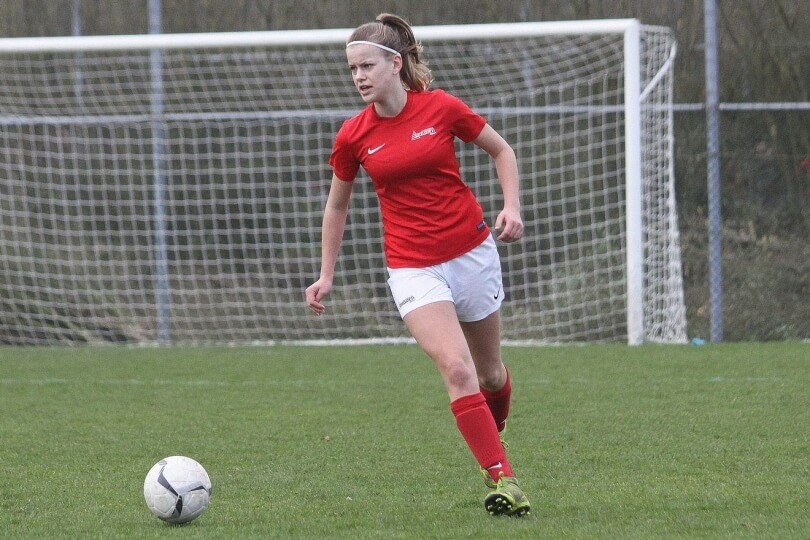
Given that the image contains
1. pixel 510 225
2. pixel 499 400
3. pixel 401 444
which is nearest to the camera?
pixel 510 225

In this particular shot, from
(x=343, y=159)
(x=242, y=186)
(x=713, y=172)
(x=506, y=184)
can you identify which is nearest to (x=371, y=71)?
(x=343, y=159)

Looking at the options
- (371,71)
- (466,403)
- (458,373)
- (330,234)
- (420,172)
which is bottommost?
(466,403)

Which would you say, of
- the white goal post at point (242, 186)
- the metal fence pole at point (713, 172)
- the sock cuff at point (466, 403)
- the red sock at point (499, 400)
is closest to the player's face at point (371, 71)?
the sock cuff at point (466, 403)

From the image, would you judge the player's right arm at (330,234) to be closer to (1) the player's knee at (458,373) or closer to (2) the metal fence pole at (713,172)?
(1) the player's knee at (458,373)

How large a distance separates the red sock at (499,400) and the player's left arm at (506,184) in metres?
0.78

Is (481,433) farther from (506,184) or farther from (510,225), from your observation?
(506,184)

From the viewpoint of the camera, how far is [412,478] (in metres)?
5.03

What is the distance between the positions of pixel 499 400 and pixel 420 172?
112cm

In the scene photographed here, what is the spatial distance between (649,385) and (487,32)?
12.8 ft

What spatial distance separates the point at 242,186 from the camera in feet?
39.5

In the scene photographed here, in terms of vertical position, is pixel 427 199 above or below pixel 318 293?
above

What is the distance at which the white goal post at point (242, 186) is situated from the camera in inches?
444

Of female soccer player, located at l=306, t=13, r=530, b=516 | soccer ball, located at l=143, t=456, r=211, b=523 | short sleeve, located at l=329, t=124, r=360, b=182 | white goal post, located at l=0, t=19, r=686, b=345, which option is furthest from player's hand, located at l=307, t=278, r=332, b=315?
white goal post, located at l=0, t=19, r=686, b=345

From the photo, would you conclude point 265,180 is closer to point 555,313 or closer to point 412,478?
point 555,313
